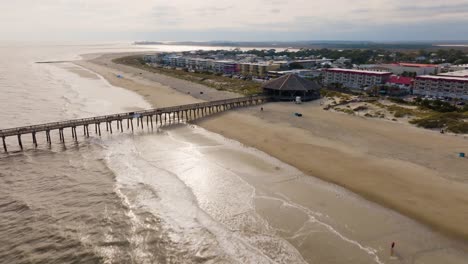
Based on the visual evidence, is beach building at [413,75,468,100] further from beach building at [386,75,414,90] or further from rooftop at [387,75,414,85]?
rooftop at [387,75,414,85]

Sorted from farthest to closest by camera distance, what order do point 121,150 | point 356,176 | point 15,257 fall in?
point 121,150, point 356,176, point 15,257

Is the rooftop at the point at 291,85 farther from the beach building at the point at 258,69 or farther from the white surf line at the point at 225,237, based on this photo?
the white surf line at the point at 225,237

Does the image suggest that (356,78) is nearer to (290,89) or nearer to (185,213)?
(290,89)

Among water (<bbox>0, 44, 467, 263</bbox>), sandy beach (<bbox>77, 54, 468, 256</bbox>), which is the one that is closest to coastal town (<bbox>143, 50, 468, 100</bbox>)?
sandy beach (<bbox>77, 54, 468, 256</bbox>)

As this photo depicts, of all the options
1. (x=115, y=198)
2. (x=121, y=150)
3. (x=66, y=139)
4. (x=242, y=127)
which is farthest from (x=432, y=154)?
(x=66, y=139)

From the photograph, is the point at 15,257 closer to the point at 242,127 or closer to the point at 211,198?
the point at 211,198
